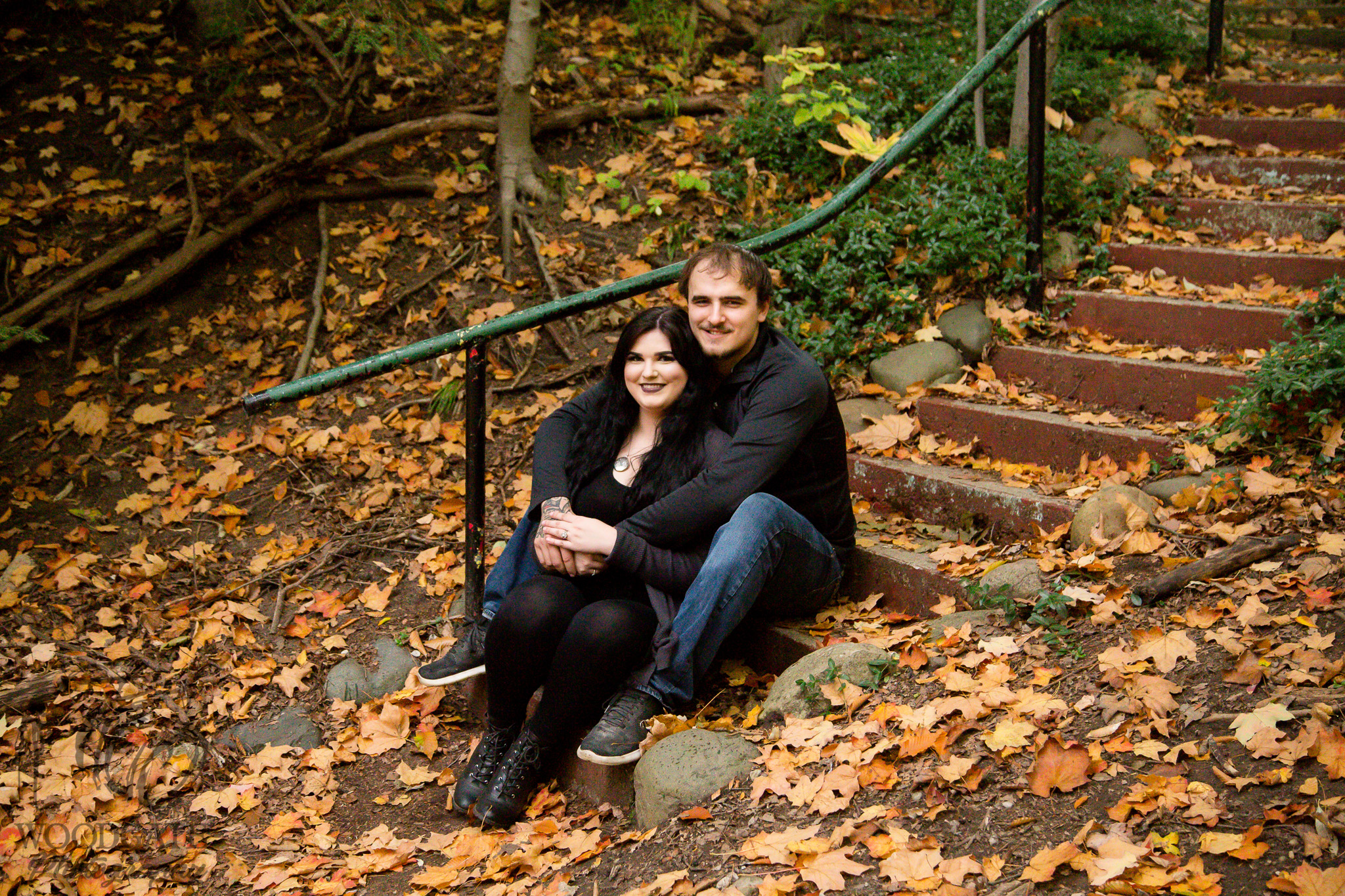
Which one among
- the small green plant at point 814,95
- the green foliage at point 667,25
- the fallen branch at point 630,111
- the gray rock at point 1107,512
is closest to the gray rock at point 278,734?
the gray rock at point 1107,512

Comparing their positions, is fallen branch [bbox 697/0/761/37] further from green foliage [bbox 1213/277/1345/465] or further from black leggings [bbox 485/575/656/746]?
black leggings [bbox 485/575/656/746]

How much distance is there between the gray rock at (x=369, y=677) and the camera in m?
3.71

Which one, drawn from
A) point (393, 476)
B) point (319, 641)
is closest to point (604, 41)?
point (393, 476)

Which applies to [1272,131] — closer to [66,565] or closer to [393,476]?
[393,476]

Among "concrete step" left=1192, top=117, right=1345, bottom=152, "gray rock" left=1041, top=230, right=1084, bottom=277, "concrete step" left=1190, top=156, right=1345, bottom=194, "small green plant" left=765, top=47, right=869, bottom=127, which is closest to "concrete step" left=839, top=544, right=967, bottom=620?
"gray rock" left=1041, top=230, right=1084, bottom=277

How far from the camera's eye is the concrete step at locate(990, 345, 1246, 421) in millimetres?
3783

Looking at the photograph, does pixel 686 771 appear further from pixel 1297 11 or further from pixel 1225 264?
pixel 1297 11

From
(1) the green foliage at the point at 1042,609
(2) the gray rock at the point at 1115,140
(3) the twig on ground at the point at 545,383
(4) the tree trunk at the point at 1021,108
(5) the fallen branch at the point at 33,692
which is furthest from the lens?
(2) the gray rock at the point at 1115,140

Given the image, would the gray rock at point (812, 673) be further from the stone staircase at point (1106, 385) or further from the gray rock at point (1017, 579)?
the gray rock at point (1017, 579)

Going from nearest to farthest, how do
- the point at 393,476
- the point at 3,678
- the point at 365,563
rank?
the point at 3,678
the point at 365,563
the point at 393,476

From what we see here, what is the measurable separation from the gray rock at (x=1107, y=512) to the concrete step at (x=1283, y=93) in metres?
3.88

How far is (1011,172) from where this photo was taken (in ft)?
16.5

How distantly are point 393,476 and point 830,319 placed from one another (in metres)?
2.32

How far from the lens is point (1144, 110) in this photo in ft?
18.7
